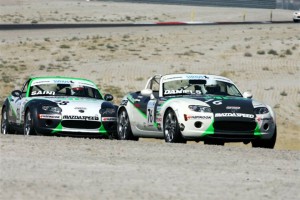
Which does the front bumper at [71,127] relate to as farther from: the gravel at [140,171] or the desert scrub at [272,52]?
the desert scrub at [272,52]

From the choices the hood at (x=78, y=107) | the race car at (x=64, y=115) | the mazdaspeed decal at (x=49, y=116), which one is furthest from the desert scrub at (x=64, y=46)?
the mazdaspeed decal at (x=49, y=116)

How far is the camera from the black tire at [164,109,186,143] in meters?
17.1

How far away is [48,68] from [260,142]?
2828cm

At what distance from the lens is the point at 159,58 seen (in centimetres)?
4938

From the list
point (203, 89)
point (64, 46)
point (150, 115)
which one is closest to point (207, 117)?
point (203, 89)

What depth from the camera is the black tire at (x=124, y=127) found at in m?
19.1

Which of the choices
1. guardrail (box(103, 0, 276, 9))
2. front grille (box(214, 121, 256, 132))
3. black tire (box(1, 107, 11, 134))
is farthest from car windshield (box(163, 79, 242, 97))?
guardrail (box(103, 0, 276, 9))

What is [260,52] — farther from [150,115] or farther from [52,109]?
[150,115]

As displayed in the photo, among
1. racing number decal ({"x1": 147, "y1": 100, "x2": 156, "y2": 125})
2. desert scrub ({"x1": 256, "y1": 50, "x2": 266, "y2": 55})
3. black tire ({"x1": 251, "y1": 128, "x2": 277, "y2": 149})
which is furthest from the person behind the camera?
desert scrub ({"x1": 256, "y1": 50, "x2": 266, "y2": 55})

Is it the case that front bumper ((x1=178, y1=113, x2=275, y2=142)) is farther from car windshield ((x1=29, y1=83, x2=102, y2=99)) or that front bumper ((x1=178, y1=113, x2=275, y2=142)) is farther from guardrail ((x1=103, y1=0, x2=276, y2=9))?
guardrail ((x1=103, y1=0, x2=276, y2=9))

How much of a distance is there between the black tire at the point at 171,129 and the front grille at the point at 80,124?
6.82 feet

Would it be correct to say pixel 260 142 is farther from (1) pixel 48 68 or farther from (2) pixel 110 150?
(1) pixel 48 68

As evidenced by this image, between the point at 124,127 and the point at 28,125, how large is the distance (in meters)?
1.79

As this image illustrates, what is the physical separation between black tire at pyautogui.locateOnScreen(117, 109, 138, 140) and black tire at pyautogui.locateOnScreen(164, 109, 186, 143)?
1.65m
